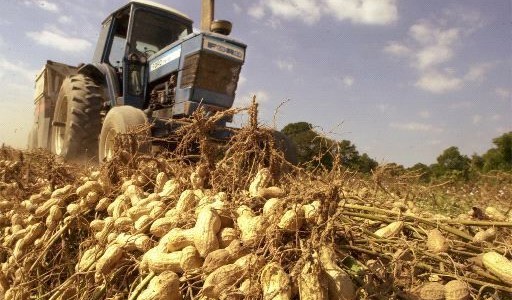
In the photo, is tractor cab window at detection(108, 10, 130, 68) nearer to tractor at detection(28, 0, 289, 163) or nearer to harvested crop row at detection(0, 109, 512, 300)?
tractor at detection(28, 0, 289, 163)

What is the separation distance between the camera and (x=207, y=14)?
6.24 meters

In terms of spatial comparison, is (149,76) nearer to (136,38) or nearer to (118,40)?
(136,38)

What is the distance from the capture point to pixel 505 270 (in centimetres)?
148

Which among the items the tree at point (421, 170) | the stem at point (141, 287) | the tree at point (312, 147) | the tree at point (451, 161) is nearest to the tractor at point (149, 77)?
the tree at point (312, 147)

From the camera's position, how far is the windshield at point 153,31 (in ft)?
20.4

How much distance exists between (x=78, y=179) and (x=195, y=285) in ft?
5.20

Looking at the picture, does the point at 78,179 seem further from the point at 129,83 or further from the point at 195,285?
the point at 129,83

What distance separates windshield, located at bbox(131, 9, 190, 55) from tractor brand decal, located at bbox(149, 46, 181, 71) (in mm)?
407

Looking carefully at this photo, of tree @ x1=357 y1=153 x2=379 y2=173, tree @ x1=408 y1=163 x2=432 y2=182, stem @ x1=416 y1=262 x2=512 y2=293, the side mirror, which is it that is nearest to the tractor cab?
the side mirror

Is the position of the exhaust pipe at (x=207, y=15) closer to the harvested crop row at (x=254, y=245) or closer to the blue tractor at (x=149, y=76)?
the blue tractor at (x=149, y=76)

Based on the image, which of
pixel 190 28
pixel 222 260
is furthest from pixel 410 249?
pixel 190 28

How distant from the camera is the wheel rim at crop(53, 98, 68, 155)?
273 inches

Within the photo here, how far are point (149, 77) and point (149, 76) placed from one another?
14 mm

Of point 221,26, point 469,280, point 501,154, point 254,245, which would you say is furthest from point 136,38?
point 501,154
